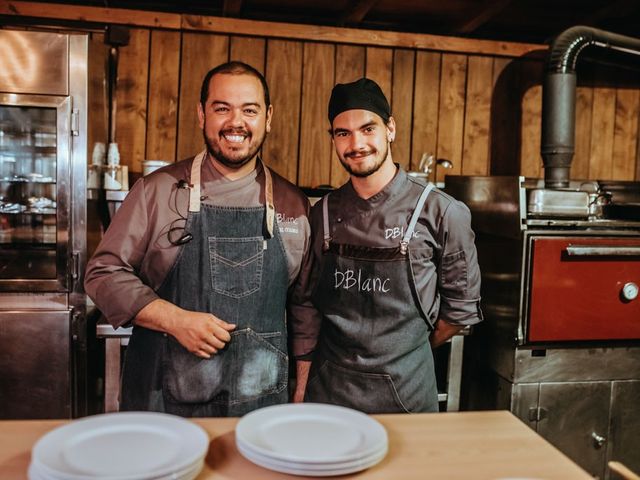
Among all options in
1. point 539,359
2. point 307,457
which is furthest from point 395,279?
point 539,359

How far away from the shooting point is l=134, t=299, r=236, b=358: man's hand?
6.10 ft

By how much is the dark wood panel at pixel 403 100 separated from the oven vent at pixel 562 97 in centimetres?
83

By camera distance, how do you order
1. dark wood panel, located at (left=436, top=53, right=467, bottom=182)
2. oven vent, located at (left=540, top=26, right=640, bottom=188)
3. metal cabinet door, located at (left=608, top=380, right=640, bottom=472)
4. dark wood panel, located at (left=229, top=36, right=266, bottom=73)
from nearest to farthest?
metal cabinet door, located at (left=608, top=380, right=640, bottom=472) → oven vent, located at (left=540, top=26, right=640, bottom=188) → dark wood panel, located at (left=229, top=36, right=266, bottom=73) → dark wood panel, located at (left=436, top=53, right=467, bottom=182)

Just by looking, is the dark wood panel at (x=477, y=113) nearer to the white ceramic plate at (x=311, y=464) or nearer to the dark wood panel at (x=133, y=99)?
the dark wood panel at (x=133, y=99)

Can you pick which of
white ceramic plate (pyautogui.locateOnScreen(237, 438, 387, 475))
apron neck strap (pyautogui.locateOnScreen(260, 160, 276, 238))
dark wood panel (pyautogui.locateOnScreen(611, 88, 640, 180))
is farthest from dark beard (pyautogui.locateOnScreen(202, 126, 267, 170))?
dark wood panel (pyautogui.locateOnScreen(611, 88, 640, 180))

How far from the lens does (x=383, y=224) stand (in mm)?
2180

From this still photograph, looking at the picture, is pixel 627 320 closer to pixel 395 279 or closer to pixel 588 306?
pixel 588 306

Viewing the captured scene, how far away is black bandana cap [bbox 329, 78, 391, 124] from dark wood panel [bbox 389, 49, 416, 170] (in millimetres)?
1665

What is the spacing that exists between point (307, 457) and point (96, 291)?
118 cm

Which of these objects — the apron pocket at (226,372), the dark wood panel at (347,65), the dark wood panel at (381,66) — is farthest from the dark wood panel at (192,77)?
the apron pocket at (226,372)

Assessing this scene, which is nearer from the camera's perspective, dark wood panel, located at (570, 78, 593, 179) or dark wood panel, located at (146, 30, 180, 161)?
dark wood panel, located at (146, 30, 180, 161)

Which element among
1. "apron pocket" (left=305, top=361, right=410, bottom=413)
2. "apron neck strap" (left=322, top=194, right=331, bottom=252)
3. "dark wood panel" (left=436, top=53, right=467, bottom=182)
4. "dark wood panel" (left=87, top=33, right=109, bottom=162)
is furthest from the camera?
"dark wood panel" (left=436, top=53, right=467, bottom=182)

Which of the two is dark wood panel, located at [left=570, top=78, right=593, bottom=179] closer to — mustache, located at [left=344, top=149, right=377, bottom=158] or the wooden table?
mustache, located at [left=344, top=149, right=377, bottom=158]

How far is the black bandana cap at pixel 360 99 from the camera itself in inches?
84.9
